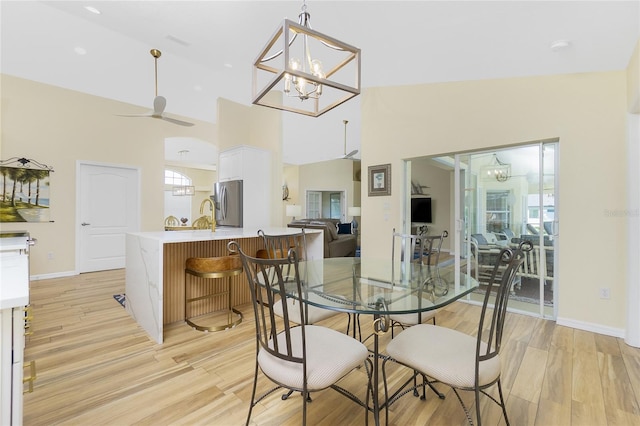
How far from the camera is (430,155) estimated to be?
3.89 metres

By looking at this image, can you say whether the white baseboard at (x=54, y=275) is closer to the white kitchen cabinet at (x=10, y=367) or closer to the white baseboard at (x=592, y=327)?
the white kitchen cabinet at (x=10, y=367)

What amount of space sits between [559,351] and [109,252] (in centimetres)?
646

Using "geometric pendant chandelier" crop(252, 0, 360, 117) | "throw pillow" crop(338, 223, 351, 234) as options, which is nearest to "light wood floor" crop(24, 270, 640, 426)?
"geometric pendant chandelier" crop(252, 0, 360, 117)

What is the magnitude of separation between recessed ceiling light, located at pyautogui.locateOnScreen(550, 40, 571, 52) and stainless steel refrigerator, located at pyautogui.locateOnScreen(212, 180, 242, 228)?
3915 millimetres

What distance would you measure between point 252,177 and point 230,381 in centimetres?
324

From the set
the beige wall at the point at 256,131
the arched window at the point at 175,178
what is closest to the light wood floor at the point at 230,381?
the beige wall at the point at 256,131

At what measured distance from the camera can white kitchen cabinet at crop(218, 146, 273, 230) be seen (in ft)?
14.9

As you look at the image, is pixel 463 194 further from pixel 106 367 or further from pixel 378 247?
pixel 106 367

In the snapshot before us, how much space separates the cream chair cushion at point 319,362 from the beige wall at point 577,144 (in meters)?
2.72

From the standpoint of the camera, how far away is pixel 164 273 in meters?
2.79

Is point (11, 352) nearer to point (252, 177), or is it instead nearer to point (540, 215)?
point (252, 177)

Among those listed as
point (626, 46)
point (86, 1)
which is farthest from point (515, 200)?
point (86, 1)

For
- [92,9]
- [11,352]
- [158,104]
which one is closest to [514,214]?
[11,352]

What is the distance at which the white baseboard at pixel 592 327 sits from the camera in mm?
2631
